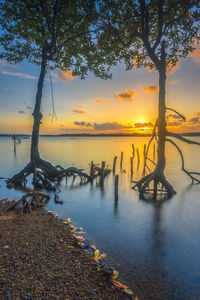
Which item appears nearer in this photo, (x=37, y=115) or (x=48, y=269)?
(x=48, y=269)

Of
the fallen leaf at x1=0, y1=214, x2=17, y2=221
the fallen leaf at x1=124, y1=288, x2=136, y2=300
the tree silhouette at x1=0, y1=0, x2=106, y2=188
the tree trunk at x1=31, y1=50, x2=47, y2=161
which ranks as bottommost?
the fallen leaf at x1=124, y1=288, x2=136, y2=300

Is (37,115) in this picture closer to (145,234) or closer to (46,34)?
(46,34)

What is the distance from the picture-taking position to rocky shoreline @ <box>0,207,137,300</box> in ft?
12.6

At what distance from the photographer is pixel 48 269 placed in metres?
4.51

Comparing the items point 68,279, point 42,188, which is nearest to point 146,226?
point 68,279

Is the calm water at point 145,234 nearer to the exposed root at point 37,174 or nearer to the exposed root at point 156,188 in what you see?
the exposed root at point 156,188

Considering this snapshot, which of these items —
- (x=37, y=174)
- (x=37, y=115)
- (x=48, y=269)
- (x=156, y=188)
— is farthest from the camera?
(x=37, y=174)

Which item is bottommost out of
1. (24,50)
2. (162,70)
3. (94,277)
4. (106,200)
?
(106,200)

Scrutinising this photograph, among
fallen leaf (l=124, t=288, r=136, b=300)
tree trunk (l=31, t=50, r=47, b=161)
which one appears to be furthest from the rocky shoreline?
tree trunk (l=31, t=50, r=47, b=161)

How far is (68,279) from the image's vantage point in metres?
4.34

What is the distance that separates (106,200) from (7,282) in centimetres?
1073

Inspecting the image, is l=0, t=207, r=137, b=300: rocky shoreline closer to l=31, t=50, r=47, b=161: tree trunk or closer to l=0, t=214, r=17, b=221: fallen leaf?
l=0, t=214, r=17, b=221: fallen leaf

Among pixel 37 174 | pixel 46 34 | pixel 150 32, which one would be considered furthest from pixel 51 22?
pixel 37 174

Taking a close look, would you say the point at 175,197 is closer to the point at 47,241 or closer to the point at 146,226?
the point at 146,226
